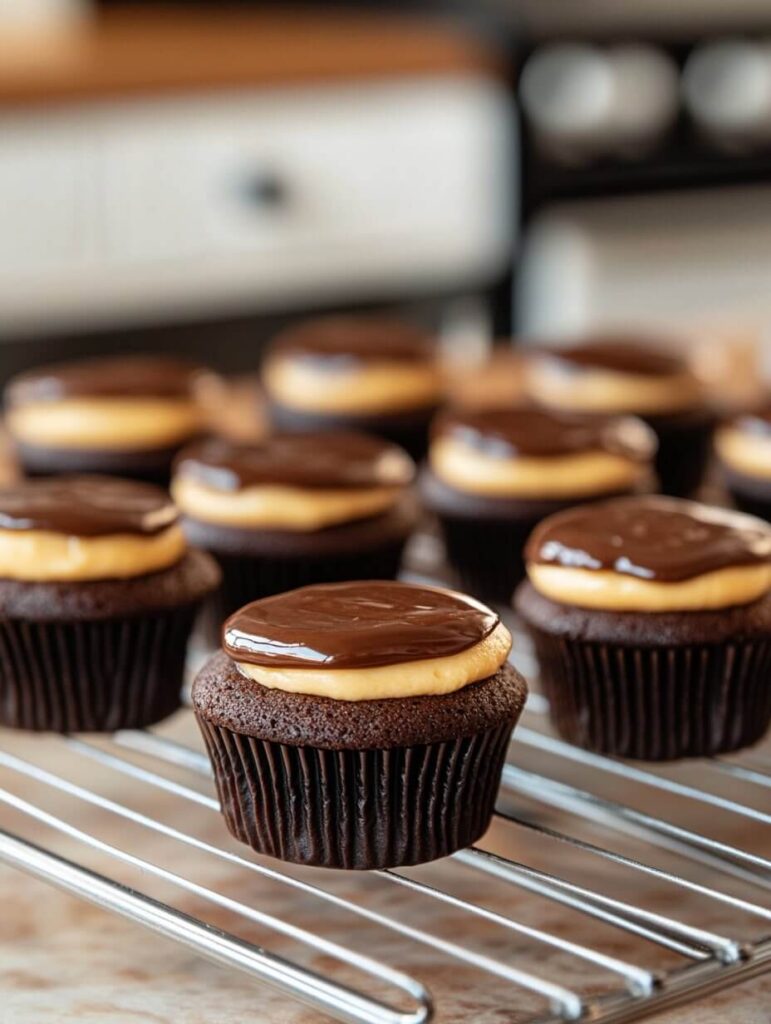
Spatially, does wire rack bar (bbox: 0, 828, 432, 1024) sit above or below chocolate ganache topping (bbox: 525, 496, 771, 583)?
below

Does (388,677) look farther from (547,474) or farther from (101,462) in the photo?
(101,462)

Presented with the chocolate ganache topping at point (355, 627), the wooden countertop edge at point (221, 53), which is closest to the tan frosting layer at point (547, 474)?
the chocolate ganache topping at point (355, 627)

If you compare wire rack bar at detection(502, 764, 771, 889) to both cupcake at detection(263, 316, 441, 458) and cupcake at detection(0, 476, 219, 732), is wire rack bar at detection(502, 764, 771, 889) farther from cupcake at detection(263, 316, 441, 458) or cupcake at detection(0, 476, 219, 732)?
cupcake at detection(263, 316, 441, 458)

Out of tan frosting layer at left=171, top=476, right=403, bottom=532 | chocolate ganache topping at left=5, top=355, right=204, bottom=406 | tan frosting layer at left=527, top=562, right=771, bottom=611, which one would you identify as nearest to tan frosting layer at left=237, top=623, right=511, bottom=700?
tan frosting layer at left=527, top=562, right=771, bottom=611

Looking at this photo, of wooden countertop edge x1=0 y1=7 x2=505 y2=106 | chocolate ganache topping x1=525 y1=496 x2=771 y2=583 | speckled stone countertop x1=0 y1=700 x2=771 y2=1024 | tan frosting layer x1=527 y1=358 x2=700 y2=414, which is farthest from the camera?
wooden countertop edge x1=0 y1=7 x2=505 y2=106

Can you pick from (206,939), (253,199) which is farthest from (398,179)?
(206,939)
